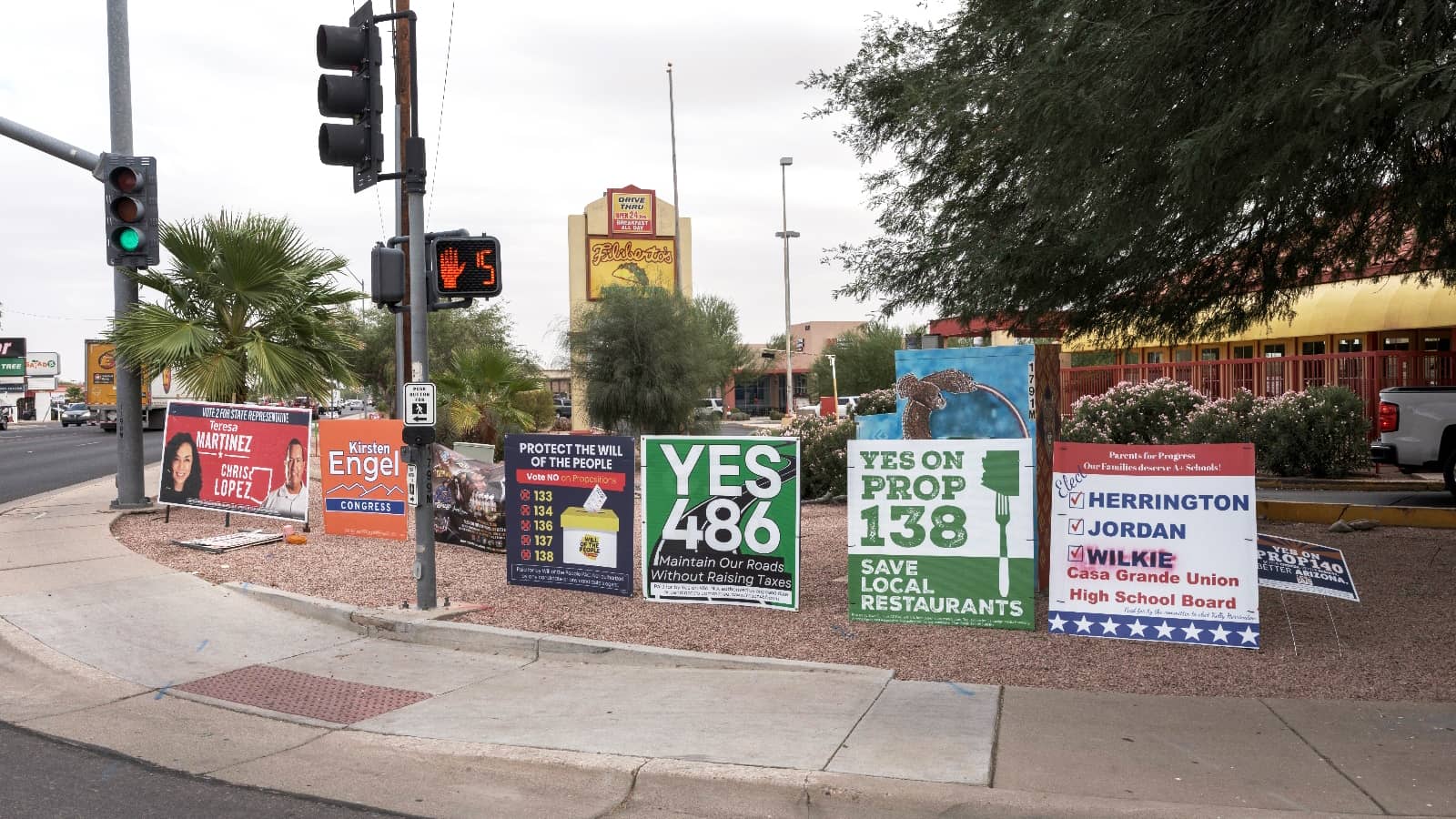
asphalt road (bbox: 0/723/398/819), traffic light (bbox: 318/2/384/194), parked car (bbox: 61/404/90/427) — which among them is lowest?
asphalt road (bbox: 0/723/398/819)

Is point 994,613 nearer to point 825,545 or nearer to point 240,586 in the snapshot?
point 825,545

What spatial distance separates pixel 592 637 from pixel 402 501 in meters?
5.31

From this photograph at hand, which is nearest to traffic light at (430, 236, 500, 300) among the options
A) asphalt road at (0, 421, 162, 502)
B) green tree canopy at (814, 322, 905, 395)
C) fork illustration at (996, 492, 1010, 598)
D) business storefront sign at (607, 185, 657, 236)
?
fork illustration at (996, 492, 1010, 598)

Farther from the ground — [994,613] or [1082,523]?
[1082,523]

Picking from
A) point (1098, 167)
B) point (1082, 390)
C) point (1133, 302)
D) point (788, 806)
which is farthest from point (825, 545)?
point (1082, 390)

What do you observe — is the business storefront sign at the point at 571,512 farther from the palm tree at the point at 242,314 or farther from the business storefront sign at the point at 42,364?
the business storefront sign at the point at 42,364

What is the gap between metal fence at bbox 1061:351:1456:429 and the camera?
794 inches

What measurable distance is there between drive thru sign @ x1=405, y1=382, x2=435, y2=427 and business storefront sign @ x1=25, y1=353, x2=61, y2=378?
13796 cm

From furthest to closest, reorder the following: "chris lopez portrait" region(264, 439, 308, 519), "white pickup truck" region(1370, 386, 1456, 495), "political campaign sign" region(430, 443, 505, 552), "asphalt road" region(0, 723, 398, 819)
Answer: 1. "white pickup truck" region(1370, 386, 1456, 495)
2. "chris lopez portrait" region(264, 439, 308, 519)
3. "political campaign sign" region(430, 443, 505, 552)
4. "asphalt road" region(0, 723, 398, 819)

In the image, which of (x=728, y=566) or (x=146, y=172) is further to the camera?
(x=146, y=172)

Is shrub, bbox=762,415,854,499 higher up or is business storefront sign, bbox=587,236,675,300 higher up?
business storefront sign, bbox=587,236,675,300

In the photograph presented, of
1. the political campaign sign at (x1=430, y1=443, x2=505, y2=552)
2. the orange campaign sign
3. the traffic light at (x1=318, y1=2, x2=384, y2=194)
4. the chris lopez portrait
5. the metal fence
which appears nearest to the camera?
the traffic light at (x1=318, y1=2, x2=384, y2=194)

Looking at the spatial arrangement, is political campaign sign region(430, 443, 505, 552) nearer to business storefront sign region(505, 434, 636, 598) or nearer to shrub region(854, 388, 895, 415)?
business storefront sign region(505, 434, 636, 598)

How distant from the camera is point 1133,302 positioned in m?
11.2
